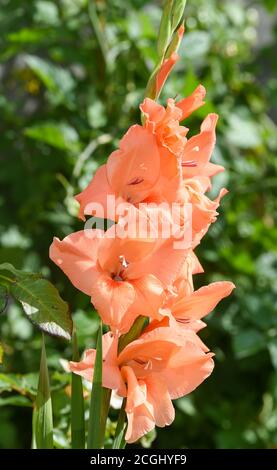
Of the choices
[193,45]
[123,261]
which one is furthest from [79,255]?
[193,45]

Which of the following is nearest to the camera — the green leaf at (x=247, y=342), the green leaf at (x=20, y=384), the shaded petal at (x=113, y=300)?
the shaded petal at (x=113, y=300)

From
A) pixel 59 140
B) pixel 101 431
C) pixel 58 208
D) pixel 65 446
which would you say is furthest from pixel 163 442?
pixel 101 431

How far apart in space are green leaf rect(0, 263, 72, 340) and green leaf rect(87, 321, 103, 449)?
3 cm

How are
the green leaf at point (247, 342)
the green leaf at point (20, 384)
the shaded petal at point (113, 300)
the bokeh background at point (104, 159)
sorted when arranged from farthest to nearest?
the bokeh background at point (104, 159)
the green leaf at point (247, 342)
the green leaf at point (20, 384)
the shaded petal at point (113, 300)

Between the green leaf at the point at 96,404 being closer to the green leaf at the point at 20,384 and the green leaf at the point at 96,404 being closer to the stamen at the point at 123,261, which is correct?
the stamen at the point at 123,261

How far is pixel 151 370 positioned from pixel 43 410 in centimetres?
12

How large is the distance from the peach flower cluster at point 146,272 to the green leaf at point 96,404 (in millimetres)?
14

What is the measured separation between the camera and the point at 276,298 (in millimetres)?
2043

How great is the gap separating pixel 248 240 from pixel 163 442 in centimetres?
54

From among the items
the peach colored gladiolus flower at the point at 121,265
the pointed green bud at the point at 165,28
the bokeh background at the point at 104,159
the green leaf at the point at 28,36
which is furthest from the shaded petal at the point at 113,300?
the green leaf at the point at 28,36

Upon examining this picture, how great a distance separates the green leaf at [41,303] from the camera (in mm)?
886

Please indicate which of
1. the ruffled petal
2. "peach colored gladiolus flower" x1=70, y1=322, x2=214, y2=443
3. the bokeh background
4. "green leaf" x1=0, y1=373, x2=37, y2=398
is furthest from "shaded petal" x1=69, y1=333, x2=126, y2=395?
the bokeh background

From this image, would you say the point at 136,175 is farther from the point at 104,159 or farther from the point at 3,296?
the point at 104,159

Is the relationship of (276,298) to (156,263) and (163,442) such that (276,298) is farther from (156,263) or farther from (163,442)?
(156,263)
